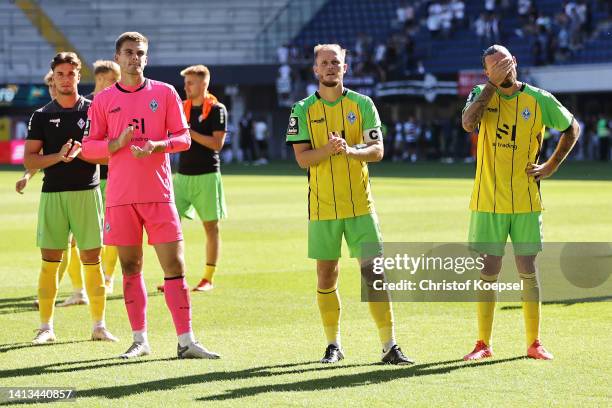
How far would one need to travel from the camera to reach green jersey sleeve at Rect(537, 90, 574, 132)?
805 centimetres

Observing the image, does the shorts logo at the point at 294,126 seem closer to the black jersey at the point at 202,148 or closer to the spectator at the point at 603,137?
the black jersey at the point at 202,148

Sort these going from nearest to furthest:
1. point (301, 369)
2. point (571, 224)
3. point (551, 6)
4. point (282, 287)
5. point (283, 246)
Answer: point (301, 369) < point (282, 287) < point (283, 246) < point (571, 224) < point (551, 6)

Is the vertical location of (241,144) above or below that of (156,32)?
below

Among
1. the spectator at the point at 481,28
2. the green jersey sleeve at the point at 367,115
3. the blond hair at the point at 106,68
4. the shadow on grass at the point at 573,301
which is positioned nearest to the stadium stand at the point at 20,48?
the spectator at the point at 481,28

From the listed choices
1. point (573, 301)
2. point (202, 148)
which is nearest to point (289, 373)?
point (573, 301)

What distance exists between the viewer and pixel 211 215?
12453mm

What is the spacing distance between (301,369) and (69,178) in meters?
2.76

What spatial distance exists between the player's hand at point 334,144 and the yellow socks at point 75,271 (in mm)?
4232

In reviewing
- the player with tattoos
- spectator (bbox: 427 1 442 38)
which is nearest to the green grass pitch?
the player with tattoos

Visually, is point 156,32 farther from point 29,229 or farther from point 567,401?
point 567,401

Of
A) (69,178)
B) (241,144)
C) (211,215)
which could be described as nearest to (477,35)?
(241,144)

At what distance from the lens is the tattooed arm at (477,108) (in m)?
7.87

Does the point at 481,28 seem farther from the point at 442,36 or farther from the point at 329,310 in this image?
the point at 329,310

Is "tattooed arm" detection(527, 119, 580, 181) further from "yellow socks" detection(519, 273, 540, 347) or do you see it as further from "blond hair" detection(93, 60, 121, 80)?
"blond hair" detection(93, 60, 121, 80)
